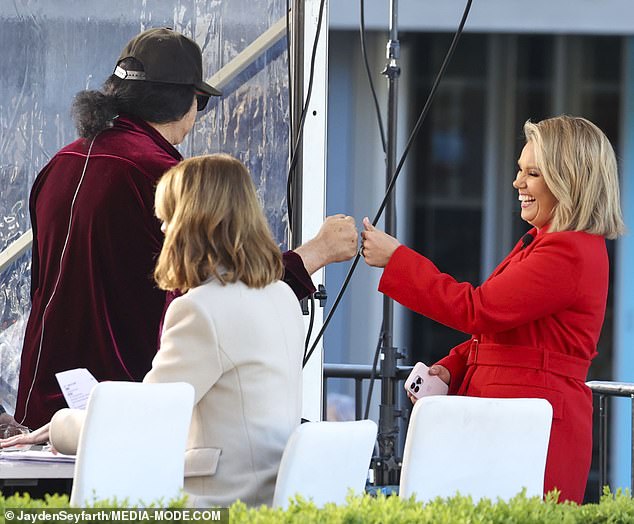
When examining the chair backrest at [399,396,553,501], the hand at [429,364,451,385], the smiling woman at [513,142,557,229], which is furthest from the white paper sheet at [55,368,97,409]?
the smiling woman at [513,142,557,229]

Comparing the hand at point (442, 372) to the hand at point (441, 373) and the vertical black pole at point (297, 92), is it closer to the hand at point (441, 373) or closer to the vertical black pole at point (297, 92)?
the hand at point (441, 373)

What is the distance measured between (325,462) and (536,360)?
0.74 m

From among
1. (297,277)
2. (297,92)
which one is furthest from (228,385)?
(297,92)

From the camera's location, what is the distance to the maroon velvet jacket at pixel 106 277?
2994 mm

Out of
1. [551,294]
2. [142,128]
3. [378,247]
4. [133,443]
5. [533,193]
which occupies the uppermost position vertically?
[142,128]

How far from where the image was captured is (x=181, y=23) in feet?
12.6

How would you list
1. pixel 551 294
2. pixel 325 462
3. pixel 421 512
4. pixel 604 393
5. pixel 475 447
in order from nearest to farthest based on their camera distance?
pixel 421 512, pixel 325 462, pixel 475 447, pixel 551 294, pixel 604 393

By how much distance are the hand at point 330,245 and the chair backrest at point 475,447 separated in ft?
2.49

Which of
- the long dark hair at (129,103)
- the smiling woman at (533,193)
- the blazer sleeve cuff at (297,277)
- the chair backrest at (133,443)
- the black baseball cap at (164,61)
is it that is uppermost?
the black baseball cap at (164,61)

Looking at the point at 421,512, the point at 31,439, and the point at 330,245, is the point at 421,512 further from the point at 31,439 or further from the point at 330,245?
the point at 330,245

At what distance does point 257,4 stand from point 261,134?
16.2 inches

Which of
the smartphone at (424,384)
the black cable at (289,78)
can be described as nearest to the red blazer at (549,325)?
the smartphone at (424,384)

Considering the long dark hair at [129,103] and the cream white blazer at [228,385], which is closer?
the cream white blazer at [228,385]

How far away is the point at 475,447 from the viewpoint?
2398 millimetres
